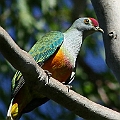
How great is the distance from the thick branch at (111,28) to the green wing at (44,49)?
91 cm

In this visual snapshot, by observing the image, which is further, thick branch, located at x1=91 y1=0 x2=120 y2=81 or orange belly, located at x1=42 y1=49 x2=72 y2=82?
orange belly, located at x1=42 y1=49 x2=72 y2=82

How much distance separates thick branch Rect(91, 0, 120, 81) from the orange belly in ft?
2.83

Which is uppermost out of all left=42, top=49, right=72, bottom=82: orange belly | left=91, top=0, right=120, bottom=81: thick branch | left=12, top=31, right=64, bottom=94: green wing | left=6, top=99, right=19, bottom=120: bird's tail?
left=91, top=0, right=120, bottom=81: thick branch

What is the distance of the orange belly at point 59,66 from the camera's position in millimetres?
3686

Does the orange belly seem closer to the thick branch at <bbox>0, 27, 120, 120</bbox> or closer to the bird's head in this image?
the bird's head

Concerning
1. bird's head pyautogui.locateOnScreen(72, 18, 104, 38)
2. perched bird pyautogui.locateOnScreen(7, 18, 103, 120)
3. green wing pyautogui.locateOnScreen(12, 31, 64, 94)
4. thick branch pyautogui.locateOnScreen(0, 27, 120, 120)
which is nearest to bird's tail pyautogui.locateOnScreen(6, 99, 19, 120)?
perched bird pyautogui.locateOnScreen(7, 18, 103, 120)

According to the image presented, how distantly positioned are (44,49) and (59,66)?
23cm

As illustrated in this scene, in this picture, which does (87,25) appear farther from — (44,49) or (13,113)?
(13,113)

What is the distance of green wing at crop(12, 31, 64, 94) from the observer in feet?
12.0

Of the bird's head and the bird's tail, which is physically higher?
the bird's head

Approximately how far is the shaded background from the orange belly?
106 cm

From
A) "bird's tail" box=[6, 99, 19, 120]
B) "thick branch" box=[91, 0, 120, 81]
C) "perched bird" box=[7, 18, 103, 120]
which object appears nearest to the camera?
"thick branch" box=[91, 0, 120, 81]

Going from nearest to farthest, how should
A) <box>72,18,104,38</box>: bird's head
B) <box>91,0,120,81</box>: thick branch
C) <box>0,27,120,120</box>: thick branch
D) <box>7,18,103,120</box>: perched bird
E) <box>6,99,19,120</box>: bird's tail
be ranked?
<box>0,27,120,120</box>: thick branch < <box>91,0,120,81</box>: thick branch < <box>6,99,19,120</box>: bird's tail < <box>7,18,103,120</box>: perched bird < <box>72,18,104,38</box>: bird's head

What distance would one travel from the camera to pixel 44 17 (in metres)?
5.12
